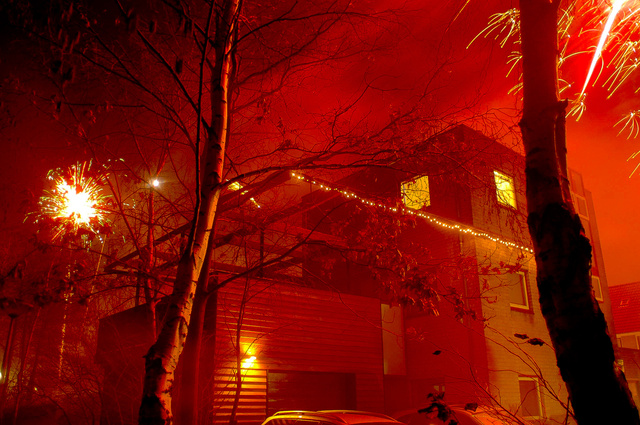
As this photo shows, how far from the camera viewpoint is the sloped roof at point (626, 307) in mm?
23203

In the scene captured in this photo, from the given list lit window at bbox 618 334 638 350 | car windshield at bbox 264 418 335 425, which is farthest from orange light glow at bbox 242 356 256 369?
lit window at bbox 618 334 638 350

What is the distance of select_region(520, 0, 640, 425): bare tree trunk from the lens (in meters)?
2.36

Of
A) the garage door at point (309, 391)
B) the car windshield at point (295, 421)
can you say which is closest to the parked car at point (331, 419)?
the car windshield at point (295, 421)

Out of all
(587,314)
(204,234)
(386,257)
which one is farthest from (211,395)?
(587,314)

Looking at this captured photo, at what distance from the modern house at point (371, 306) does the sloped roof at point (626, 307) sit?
11608mm

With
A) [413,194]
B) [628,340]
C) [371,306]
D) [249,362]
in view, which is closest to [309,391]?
[249,362]

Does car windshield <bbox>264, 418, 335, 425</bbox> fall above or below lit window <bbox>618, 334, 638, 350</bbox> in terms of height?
below

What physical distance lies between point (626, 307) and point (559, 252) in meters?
26.8

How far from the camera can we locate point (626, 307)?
80.6ft

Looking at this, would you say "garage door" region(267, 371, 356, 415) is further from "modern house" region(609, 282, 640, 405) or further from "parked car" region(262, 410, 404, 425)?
"modern house" region(609, 282, 640, 405)

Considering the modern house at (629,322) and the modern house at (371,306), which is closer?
the modern house at (371,306)

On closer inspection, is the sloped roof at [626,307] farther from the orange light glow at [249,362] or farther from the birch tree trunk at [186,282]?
the birch tree trunk at [186,282]

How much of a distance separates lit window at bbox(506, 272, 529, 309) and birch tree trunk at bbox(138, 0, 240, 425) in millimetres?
11815

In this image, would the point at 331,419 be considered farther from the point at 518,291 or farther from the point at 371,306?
the point at 518,291
